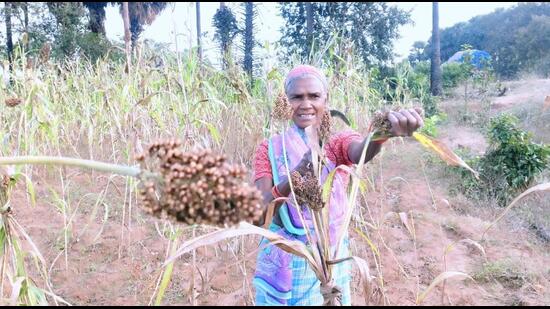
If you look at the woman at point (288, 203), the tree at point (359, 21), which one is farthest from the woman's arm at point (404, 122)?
the tree at point (359, 21)

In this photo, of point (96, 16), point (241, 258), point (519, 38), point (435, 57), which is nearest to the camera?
point (241, 258)

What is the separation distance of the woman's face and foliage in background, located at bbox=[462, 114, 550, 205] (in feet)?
10.9

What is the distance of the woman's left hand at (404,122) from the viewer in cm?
91

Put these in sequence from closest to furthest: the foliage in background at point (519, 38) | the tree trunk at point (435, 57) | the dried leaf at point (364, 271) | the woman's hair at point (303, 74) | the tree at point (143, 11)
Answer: the dried leaf at point (364, 271) < the woman's hair at point (303, 74) < the tree trunk at point (435, 57) < the foliage in background at point (519, 38) < the tree at point (143, 11)

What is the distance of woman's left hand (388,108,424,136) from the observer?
35.7 inches

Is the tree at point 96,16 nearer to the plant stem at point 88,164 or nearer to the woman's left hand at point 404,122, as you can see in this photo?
the woman's left hand at point 404,122

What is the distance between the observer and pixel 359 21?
13.0m

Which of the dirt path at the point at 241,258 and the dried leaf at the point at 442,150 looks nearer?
the dried leaf at the point at 442,150

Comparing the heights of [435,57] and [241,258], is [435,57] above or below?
above

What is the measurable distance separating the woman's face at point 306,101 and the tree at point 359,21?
Answer: 11.4 meters

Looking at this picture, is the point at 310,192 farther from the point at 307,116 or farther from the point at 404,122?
the point at 307,116

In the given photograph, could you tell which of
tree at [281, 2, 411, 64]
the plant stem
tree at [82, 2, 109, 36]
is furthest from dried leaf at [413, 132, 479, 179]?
tree at [82, 2, 109, 36]

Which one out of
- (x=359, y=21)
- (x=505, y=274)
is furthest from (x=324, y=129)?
(x=359, y=21)

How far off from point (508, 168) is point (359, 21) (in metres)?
9.25
